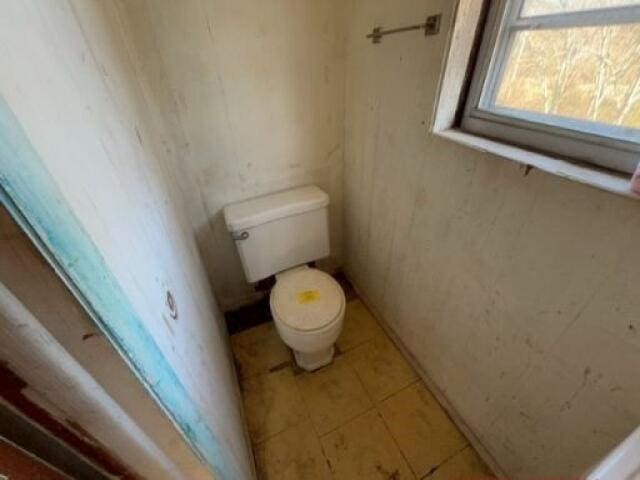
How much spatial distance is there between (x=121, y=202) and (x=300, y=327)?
84 centimetres

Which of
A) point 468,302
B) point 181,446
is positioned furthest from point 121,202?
point 468,302

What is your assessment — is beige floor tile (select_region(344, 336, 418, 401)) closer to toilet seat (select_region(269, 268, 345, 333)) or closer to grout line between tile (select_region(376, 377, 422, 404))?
grout line between tile (select_region(376, 377, 422, 404))

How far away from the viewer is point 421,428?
46.7 inches

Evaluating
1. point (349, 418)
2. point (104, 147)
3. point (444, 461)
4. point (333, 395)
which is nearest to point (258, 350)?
point (333, 395)

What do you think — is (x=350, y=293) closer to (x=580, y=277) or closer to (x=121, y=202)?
(x=580, y=277)

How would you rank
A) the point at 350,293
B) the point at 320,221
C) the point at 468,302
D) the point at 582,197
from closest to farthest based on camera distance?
the point at 582,197, the point at 468,302, the point at 320,221, the point at 350,293

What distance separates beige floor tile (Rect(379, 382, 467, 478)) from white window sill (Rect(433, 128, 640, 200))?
3.51ft

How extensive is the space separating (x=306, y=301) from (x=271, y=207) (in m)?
0.45

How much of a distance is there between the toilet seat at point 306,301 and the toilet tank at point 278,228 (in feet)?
0.35

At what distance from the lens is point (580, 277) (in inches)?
24.9

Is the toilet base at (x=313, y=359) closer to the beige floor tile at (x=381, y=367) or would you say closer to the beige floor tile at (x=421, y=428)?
the beige floor tile at (x=381, y=367)

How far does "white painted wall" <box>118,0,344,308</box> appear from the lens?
993mm

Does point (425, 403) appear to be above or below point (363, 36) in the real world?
below

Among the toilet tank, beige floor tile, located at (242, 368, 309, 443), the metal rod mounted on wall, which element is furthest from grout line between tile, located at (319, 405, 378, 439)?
the metal rod mounted on wall
